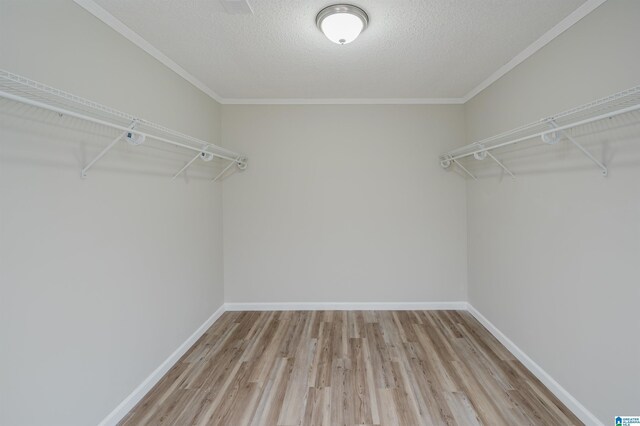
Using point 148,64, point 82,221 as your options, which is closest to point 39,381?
point 82,221

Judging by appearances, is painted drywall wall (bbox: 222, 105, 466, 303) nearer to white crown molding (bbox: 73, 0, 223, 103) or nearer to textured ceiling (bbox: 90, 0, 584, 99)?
textured ceiling (bbox: 90, 0, 584, 99)

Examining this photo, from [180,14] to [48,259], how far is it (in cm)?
151

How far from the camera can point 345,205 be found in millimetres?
3330

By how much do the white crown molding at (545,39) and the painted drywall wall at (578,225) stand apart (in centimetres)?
4

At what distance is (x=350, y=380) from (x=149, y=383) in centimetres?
142

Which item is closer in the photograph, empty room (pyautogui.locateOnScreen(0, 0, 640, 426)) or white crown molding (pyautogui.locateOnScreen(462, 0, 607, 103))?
empty room (pyautogui.locateOnScreen(0, 0, 640, 426))

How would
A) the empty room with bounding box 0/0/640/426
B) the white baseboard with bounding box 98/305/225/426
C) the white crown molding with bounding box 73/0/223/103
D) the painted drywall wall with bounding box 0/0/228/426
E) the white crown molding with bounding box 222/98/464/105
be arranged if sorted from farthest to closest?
the white crown molding with bounding box 222/98/464/105 < the white baseboard with bounding box 98/305/225/426 < the white crown molding with bounding box 73/0/223/103 < the empty room with bounding box 0/0/640/426 < the painted drywall wall with bounding box 0/0/228/426

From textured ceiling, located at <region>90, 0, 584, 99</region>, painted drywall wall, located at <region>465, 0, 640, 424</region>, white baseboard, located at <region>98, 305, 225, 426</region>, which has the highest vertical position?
textured ceiling, located at <region>90, 0, 584, 99</region>

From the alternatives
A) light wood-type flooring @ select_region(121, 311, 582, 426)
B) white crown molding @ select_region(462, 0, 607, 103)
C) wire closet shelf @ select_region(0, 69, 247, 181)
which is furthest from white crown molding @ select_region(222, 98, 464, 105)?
light wood-type flooring @ select_region(121, 311, 582, 426)

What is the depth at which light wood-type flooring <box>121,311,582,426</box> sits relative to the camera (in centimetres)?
174

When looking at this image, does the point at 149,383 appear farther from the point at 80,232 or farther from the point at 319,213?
the point at 319,213

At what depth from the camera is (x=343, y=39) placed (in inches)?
70.3

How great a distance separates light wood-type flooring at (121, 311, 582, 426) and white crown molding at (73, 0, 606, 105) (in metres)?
2.37

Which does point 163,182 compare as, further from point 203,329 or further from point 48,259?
point 203,329
